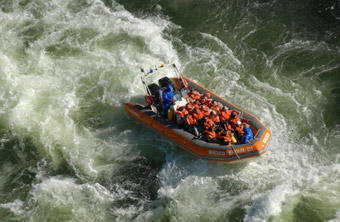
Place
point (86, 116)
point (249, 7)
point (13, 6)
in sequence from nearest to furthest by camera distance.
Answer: point (86, 116) → point (249, 7) → point (13, 6)

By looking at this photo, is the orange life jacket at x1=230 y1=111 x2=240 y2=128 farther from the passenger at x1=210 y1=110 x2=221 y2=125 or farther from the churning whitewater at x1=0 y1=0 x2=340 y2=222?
the churning whitewater at x1=0 y1=0 x2=340 y2=222

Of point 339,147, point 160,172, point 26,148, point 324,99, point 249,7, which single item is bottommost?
point 26,148

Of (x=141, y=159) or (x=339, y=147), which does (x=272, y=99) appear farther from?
A: (x=141, y=159)

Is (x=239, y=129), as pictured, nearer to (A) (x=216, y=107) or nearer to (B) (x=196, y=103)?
(A) (x=216, y=107)

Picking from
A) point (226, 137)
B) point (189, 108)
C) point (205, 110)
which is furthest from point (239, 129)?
point (189, 108)

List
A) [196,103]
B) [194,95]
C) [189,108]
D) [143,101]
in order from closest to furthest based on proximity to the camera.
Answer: [189,108], [196,103], [194,95], [143,101]

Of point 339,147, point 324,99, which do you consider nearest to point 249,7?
point 324,99
